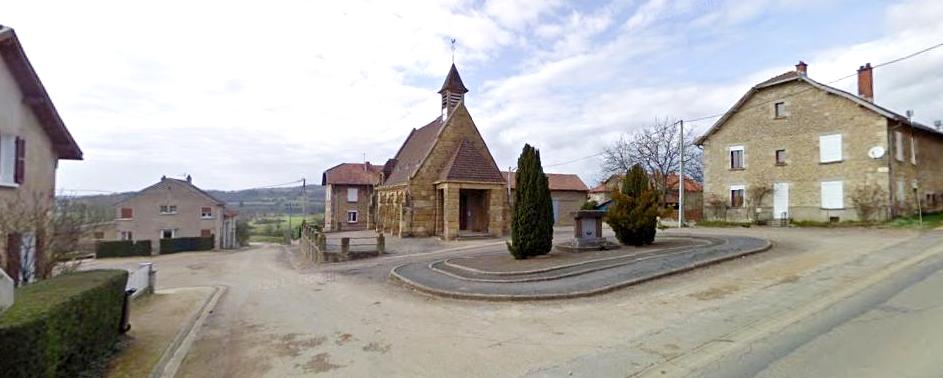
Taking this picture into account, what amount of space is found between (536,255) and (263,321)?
28.2ft

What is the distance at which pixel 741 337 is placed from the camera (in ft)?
22.1

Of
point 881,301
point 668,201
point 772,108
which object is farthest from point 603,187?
point 881,301

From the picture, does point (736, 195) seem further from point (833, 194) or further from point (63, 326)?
point (63, 326)

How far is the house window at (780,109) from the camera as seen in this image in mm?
26672

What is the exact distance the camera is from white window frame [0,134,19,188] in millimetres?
9484

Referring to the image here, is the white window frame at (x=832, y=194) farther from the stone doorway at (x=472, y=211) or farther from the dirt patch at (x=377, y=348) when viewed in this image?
the dirt patch at (x=377, y=348)

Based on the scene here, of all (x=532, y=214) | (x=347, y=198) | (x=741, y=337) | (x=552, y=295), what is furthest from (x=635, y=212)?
(x=347, y=198)

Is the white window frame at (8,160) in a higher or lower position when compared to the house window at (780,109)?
lower

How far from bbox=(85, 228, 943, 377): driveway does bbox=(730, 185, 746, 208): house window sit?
A: 1462 cm

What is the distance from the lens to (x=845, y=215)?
24.0 m

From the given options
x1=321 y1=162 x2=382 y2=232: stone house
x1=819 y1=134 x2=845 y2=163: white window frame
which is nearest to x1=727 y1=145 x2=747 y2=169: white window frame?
x1=819 y1=134 x2=845 y2=163: white window frame

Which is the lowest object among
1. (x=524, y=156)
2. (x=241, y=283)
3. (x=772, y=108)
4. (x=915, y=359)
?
(x=241, y=283)

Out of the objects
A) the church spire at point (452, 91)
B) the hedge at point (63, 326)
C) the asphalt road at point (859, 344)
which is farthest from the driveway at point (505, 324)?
the church spire at point (452, 91)

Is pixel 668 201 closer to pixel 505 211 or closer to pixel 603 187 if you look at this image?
pixel 603 187
